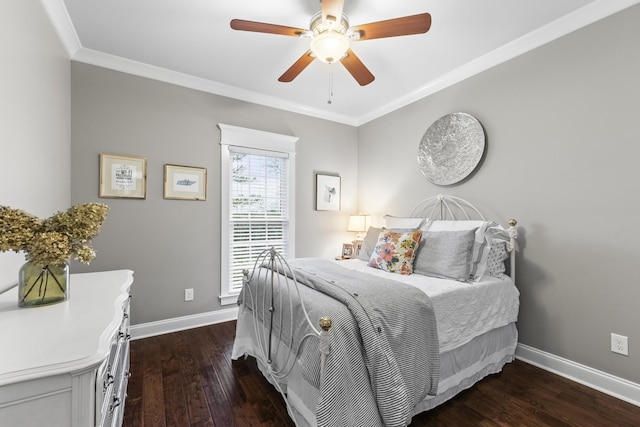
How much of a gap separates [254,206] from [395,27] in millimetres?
2456

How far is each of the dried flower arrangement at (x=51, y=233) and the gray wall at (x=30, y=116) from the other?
0.51 m

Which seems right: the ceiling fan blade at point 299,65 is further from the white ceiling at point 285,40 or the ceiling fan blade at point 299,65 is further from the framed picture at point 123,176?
the framed picture at point 123,176

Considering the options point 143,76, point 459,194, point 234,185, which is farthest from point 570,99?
point 143,76

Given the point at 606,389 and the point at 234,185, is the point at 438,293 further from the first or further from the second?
the point at 234,185

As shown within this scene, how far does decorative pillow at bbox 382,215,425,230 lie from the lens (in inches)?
122

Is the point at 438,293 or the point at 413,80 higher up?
the point at 413,80

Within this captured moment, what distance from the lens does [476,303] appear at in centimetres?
207

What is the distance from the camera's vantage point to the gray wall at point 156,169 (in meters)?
2.68

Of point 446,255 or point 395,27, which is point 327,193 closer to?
point 446,255

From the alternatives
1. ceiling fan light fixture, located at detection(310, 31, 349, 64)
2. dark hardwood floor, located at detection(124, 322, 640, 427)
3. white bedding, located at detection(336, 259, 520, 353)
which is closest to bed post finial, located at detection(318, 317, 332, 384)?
dark hardwood floor, located at detection(124, 322, 640, 427)

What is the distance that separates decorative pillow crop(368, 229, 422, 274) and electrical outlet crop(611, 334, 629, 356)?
1415 mm

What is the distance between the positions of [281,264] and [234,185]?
1705 mm

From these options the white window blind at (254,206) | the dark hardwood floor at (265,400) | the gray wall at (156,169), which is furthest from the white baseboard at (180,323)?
the dark hardwood floor at (265,400)

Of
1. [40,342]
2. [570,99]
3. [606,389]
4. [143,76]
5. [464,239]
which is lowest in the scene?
[606,389]
